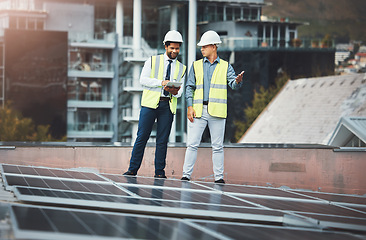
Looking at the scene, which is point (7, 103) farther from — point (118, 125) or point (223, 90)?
point (223, 90)

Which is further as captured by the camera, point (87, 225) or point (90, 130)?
point (90, 130)

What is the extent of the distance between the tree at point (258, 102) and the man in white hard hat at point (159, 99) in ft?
150

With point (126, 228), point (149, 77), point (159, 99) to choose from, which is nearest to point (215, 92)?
point (159, 99)

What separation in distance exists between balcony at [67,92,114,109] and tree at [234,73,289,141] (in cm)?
1181

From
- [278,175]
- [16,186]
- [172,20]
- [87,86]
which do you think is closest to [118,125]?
[87,86]

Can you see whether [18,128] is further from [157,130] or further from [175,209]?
[175,209]

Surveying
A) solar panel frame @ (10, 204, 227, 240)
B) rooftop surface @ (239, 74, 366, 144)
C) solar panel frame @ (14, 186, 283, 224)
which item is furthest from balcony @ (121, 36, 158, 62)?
solar panel frame @ (10, 204, 227, 240)

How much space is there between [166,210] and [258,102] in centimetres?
4935

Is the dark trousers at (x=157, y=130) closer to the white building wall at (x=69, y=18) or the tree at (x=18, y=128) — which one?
the tree at (x=18, y=128)

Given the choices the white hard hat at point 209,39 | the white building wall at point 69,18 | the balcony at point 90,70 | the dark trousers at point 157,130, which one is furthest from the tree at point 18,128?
the white hard hat at point 209,39

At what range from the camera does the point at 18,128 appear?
4700cm

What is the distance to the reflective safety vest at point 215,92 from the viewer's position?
643cm

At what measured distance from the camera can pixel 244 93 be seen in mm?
52812

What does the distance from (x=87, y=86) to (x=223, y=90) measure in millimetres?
41402
